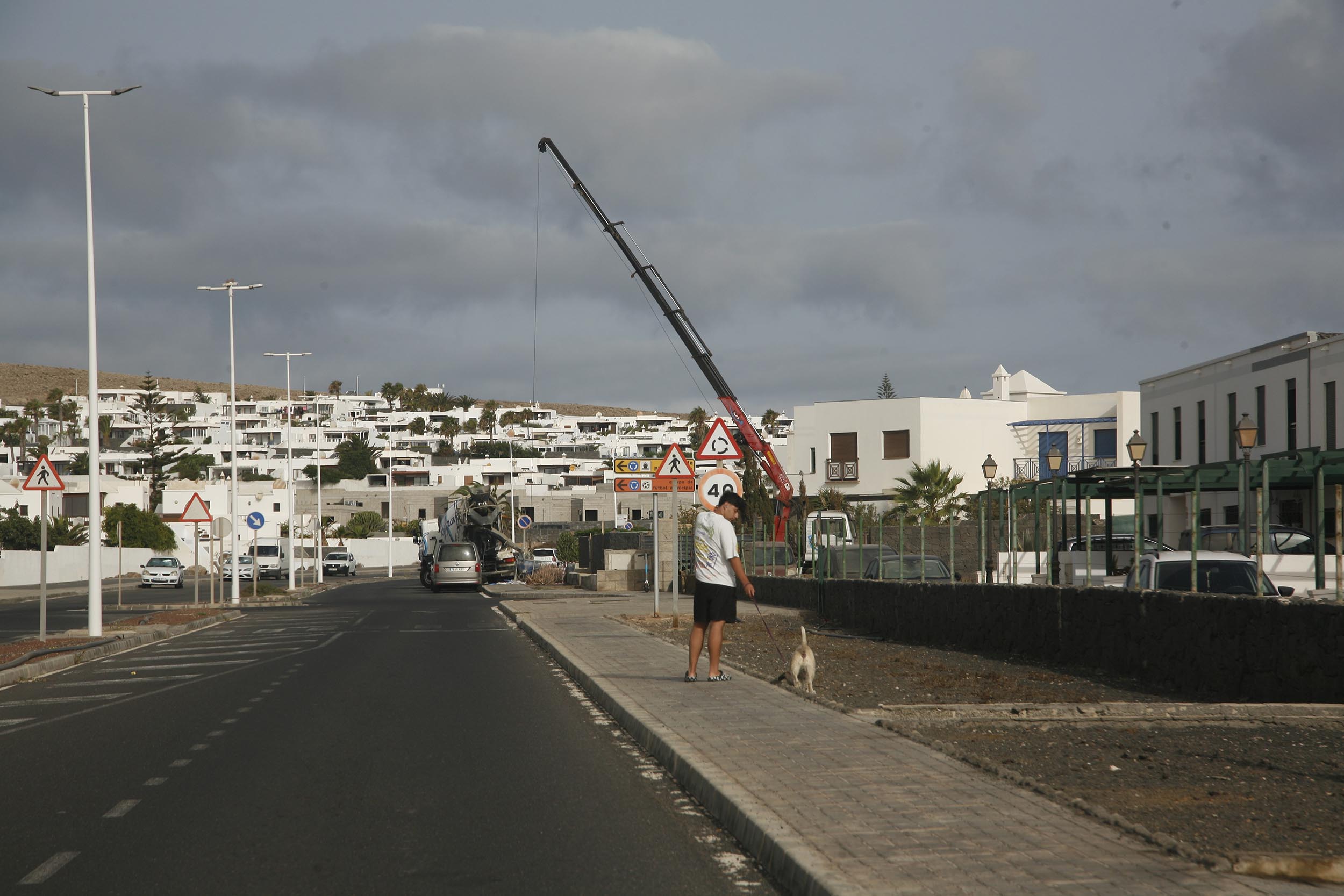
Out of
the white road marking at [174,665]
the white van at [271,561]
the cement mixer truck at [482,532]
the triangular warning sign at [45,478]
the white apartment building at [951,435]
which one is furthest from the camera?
the white apartment building at [951,435]

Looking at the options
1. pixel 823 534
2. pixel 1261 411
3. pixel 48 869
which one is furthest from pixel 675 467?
pixel 1261 411

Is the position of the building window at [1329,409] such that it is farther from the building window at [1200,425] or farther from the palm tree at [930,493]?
the palm tree at [930,493]

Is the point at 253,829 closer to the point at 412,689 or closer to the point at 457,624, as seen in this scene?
the point at 412,689

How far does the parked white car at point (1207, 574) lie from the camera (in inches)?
638

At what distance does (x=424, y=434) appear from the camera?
652 feet

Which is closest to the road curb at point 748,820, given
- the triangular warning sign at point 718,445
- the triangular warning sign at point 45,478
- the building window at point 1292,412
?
the triangular warning sign at point 718,445

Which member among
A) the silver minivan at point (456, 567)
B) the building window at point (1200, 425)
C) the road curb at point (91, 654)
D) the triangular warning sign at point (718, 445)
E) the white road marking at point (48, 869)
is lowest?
the silver minivan at point (456, 567)

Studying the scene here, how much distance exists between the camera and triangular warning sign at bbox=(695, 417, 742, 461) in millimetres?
19438

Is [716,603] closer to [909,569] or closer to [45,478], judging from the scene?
[45,478]

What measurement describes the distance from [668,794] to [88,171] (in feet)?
64.4

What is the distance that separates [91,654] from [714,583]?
38.1 ft

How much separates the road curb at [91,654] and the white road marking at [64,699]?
2.07 m

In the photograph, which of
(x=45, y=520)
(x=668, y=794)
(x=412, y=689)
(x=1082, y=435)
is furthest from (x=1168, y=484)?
(x=1082, y=435)

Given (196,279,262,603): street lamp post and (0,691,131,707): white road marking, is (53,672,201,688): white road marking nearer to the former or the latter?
(0,691,131,707): white road marking
